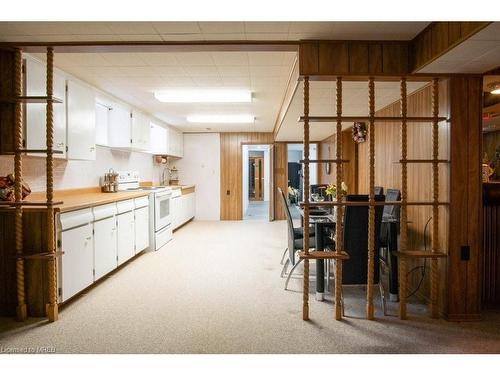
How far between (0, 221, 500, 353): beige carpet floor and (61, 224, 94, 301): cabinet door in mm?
159

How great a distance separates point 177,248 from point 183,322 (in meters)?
2.68

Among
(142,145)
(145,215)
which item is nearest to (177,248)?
(145,215)

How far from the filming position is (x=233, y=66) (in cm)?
333

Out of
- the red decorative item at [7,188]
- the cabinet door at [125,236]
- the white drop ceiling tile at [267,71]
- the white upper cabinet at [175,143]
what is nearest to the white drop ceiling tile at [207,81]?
the white drop ceiling tile at [267,71]

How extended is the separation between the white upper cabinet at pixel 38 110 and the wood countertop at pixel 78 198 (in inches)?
18.2

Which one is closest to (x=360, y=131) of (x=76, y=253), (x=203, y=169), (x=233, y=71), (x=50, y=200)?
(x=233, y=71)

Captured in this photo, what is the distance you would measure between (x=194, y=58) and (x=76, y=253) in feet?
6.47

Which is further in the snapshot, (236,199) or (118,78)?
(236,199)

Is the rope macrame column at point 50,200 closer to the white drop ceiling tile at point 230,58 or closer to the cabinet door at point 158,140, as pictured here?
the white drop ceiling tile at point 230,58

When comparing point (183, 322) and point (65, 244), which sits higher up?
point (65, 244)

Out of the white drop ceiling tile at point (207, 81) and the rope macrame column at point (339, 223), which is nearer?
the rope macrame column at point (339, 223)

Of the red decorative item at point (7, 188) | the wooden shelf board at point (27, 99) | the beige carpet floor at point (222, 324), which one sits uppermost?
the wooden shelf board at point (27, 99)

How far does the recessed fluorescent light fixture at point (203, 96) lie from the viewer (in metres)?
4.30

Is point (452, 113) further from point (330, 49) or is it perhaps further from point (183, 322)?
point (183, 322)
